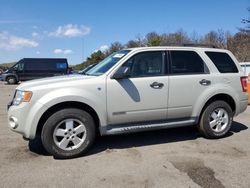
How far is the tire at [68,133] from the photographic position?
4600mm

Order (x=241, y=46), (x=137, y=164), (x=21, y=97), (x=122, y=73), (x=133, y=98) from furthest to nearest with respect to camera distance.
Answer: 1. (x=241, y=46)
2. (x=133, y=98)
3. (x=122, y=73)
4. (x=21, y=97)
5. (x=137, y=164)

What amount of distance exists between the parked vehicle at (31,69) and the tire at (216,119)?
21.2m

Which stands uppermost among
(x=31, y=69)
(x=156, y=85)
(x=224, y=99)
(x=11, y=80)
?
(x=31, y=69)

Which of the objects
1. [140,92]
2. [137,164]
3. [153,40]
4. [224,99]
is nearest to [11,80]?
[153,40]

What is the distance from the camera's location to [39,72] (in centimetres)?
2523

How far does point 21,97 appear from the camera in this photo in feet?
15.2

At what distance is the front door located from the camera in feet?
16.4

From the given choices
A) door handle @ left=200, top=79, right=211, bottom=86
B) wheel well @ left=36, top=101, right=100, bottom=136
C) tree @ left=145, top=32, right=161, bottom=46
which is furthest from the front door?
tree @ left=145, top=32, right=161, bottom=46

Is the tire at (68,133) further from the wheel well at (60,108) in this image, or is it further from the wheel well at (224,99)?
the wheel well at (224,99)

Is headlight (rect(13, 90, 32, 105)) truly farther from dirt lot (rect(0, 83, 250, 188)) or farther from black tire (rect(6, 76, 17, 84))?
black tire (rect(6, 76, 17, 84))

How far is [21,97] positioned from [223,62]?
4183mm

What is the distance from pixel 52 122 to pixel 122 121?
4.13 ft

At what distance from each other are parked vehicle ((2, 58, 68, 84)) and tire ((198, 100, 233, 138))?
69.5 ft

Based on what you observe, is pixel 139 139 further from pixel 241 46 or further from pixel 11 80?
pixel 241 46
